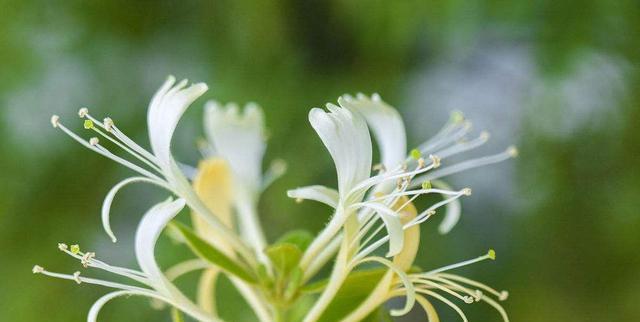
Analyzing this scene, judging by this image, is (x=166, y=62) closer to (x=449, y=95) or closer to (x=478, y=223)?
(x=449, y=95)

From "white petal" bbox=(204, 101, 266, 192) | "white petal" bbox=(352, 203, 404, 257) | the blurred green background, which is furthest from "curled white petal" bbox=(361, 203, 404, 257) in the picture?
the blurred green background

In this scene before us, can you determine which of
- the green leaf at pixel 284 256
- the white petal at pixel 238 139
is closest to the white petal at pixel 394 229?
the green leaf at pixel 284 256

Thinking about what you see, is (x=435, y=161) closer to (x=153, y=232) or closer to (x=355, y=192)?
(x=355, y=192)

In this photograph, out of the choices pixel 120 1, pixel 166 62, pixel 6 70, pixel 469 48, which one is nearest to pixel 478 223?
pixel 469 48

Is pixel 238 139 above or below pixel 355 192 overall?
above

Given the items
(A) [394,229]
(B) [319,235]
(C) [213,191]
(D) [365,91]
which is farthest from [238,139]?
(D) [365,91]

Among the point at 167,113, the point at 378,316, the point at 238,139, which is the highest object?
the point at 238,139
